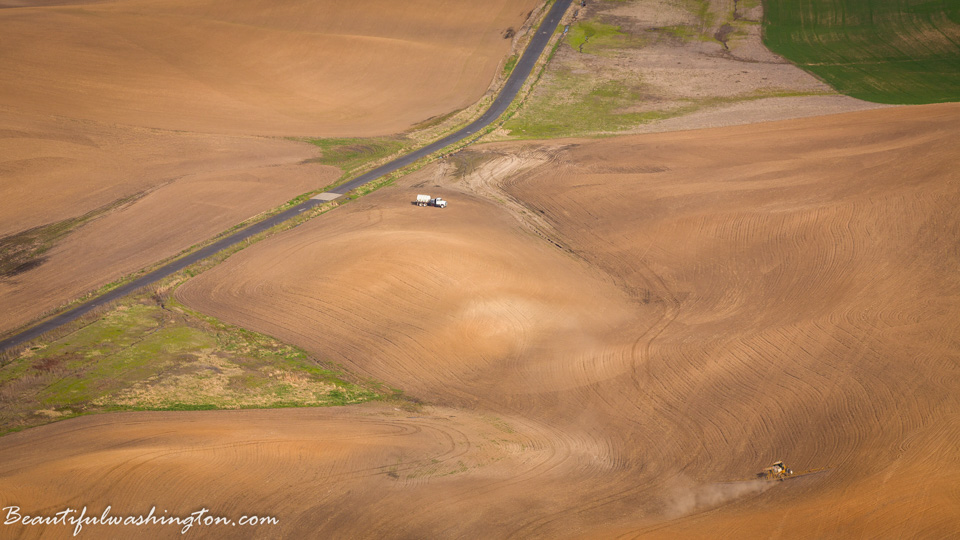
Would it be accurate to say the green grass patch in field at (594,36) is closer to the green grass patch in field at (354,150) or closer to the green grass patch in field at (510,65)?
the green grass patch in field at (510,65)

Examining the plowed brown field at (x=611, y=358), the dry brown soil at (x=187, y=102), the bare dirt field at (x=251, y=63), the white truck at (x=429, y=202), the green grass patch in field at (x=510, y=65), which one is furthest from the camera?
the green grass patch in field at (x=510, y=65)

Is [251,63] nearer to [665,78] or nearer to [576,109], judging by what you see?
[576,109]

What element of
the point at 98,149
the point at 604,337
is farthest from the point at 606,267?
the point at 98,149

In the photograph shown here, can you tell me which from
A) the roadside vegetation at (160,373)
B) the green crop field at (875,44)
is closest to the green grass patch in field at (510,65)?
the green crop field at (875,44)

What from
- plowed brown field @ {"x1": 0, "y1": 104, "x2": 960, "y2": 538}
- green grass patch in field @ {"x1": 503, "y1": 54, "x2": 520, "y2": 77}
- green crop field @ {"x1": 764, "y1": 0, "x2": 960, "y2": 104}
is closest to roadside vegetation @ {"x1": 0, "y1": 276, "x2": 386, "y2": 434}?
plowed brown field @ {"x1": 0, "y1": 104, "x2": 960, "y2": 538}

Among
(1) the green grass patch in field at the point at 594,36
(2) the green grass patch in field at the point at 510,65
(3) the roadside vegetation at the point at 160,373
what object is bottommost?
(3) the roadside vegetation at the point at 160,373

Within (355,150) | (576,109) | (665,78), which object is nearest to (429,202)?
(355,150)

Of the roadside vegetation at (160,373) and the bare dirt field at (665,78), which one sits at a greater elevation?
the bare dirt field at (665,78)

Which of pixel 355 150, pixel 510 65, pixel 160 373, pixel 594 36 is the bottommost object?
pixel 160 373
